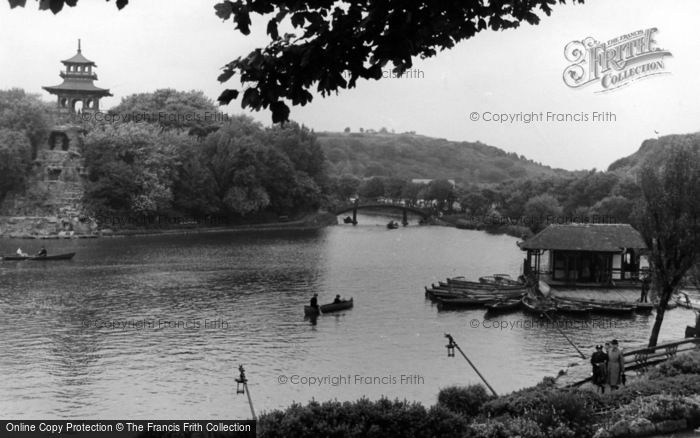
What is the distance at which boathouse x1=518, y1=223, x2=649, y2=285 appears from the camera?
5609 centimetres

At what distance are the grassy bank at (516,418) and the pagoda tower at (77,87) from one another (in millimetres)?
103425

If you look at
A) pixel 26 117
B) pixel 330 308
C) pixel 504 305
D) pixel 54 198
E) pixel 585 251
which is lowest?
pixel 330 308

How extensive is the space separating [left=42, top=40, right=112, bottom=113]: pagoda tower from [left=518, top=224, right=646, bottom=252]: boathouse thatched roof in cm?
7628

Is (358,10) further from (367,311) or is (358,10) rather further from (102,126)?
(102,126)

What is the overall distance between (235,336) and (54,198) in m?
64.3

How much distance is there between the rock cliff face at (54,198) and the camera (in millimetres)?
93000

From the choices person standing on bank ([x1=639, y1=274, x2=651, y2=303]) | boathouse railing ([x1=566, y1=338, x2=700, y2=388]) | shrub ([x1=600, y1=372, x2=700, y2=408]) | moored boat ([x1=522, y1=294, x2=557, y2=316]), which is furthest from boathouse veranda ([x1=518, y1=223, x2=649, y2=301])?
shrub ([x1=600, y1=372, x2=700, y2=408])

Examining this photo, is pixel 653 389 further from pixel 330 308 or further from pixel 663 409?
pixel 330 308

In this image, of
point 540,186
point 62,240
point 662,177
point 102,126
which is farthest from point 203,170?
point 662,177

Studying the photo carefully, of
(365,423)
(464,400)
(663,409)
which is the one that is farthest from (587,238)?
(365,423)

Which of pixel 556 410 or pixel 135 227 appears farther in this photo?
pixel 135 227

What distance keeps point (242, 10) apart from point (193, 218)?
100377 mm

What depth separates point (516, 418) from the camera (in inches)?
667

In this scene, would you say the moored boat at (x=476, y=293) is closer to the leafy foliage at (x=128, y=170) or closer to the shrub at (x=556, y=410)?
the shrub at (x=556, y=410)
